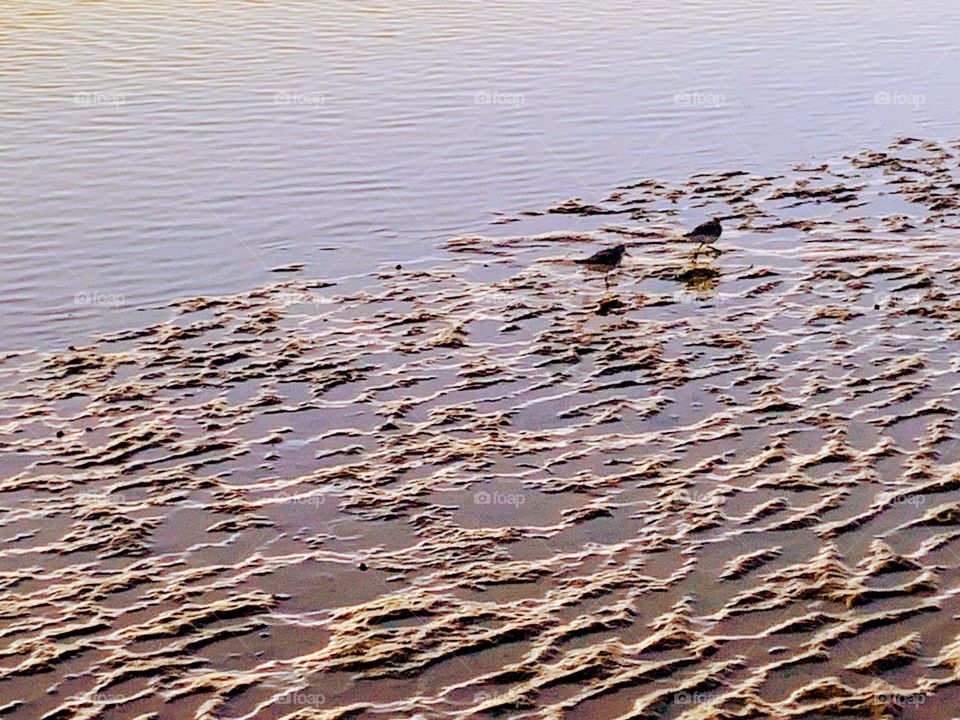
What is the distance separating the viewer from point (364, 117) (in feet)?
64.5

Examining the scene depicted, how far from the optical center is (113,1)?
27.7 m

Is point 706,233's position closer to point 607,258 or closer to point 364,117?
point 607,258

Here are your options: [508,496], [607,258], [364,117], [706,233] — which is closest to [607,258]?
[607,258]

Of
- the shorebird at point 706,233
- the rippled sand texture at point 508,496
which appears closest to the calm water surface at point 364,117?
the rippled sand texture at point 508,496

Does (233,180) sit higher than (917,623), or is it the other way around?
(233,180)

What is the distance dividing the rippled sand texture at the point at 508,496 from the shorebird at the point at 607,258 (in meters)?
0.26

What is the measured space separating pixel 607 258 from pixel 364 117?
7.39 metres

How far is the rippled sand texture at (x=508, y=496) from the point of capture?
25.3 feet

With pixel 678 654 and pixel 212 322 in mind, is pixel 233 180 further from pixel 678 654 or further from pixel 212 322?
pixel 678 654

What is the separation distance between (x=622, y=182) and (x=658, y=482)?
774 cm

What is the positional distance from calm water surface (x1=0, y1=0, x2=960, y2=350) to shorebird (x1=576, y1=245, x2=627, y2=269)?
210 centimetres

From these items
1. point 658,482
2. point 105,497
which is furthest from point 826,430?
point 105,497

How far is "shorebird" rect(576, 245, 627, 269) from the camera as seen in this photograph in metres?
13.4

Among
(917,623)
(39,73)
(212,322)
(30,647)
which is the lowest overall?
(917,623)
